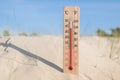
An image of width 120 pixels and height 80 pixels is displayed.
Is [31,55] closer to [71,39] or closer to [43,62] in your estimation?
[43,62]

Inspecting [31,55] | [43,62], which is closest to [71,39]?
[43,62]

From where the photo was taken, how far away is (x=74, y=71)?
18.6 ft

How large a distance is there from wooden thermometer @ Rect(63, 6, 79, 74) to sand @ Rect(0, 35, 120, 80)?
15 centimetres

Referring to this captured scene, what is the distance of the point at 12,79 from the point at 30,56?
0.84 meters

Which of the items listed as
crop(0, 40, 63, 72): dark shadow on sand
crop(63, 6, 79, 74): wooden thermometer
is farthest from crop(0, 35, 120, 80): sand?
crop(63, 6, 79, 74): wooden thermometer

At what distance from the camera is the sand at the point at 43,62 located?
18.1 ft

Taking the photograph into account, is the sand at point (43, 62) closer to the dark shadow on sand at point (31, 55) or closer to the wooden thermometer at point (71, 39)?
the dark shadow on sand at point (31, 55)

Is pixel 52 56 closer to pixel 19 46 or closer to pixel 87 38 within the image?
pixel 19 46

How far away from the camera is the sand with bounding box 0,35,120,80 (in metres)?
5.53

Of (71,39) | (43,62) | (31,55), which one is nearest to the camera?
(71,39)

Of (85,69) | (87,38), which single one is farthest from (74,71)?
(87,38)

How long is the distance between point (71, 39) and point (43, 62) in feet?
2.24

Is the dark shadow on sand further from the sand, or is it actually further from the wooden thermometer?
the wooden thermometer

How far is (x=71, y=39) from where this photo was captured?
5672mm
